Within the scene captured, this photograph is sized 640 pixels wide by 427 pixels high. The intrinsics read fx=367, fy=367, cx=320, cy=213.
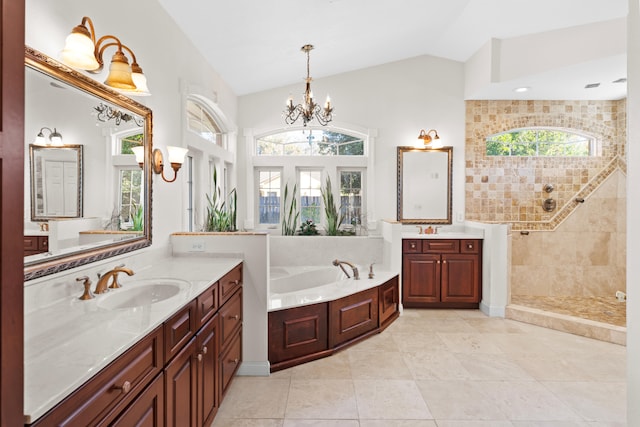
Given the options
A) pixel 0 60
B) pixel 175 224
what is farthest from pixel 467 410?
pixel 0 60

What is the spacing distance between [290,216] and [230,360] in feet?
8.69

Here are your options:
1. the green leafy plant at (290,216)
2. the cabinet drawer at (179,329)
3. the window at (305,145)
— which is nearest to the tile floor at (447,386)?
the cabinet drawer at (179,329)

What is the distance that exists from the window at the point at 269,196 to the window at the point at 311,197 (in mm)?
330

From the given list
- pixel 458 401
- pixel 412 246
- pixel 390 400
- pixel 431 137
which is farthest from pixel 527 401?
pixel 431 137

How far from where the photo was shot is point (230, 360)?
2.40 m

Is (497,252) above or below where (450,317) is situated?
above

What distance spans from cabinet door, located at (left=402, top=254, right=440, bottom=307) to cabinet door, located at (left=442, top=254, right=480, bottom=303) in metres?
0.10

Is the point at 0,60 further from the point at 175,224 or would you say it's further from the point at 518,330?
the point at 518,330

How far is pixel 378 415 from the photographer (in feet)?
7.38

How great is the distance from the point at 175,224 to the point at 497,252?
344 centimetres

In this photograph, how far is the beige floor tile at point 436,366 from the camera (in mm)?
2760

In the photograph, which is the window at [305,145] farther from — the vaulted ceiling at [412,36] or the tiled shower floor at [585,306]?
the tiled shower floor at [585,306]

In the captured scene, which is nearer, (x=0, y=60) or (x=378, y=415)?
(x=0, y=60)

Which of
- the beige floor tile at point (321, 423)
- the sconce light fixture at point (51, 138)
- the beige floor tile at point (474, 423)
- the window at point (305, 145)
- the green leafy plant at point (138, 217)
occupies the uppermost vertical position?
the window at point (305, 145)
